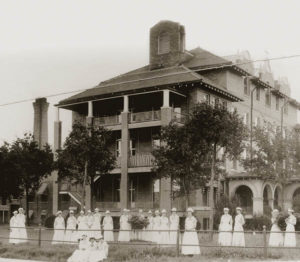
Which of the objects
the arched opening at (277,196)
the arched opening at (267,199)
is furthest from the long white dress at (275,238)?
the arched opening at (277,196)

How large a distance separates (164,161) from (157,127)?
967 centimetres

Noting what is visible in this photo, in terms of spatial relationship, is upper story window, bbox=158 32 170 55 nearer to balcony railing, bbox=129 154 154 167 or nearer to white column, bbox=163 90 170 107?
white column, bbox=163 90 170 107

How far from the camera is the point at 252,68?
142 ft

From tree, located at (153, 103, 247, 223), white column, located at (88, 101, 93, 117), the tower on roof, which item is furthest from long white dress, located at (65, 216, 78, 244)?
the tower on roof

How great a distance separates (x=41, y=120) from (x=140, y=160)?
15663 millimetres

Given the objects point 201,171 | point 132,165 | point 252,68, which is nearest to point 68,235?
point 201,171

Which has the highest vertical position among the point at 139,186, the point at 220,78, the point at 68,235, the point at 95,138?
the point at 220,78

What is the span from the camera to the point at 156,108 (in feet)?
119

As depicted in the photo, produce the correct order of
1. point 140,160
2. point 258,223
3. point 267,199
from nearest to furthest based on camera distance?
point 258,223
point 140,160
point 267,199

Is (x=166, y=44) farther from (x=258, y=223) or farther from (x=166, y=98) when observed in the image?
(x=258, y=223)

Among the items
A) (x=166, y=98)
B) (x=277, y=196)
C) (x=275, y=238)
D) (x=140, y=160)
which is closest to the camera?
(x=275, y=238)

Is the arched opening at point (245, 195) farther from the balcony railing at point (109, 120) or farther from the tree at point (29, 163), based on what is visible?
the tree at point (29, 163)

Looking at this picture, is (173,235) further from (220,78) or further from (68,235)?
(220,78)

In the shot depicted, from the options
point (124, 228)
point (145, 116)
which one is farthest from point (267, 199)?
point (124, 228)
